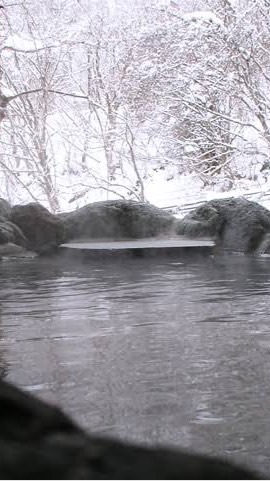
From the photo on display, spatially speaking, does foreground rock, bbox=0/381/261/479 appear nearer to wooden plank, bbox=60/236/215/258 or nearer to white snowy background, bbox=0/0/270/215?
wooden plank, bbox=60/236/215/258

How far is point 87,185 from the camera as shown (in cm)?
1925

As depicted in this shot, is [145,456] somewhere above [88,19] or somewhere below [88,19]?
below

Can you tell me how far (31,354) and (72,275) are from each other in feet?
15.2

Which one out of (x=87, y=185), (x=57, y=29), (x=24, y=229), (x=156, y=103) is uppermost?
(x=57, y=29)

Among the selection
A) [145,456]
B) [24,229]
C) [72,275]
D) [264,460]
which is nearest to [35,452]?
[145,456]

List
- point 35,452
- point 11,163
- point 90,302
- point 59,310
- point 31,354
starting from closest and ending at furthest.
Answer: point 35,452, point 31,354, point 59,310, point 90,302, point 11,163

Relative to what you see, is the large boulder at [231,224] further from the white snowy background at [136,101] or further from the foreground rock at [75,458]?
the foreground rock at [75,458]

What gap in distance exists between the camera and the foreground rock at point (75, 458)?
0.72 m

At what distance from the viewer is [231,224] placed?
12242 millimetres

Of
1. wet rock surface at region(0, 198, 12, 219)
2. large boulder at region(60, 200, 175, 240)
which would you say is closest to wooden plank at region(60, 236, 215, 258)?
large boulder at region(60, 200, 175, 240)

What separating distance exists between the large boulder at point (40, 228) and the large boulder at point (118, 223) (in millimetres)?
274

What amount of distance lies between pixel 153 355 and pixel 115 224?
878 centimetres

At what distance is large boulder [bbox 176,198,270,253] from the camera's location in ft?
38.5

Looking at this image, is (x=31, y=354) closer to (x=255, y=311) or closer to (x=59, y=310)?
(x=59, y=310)
